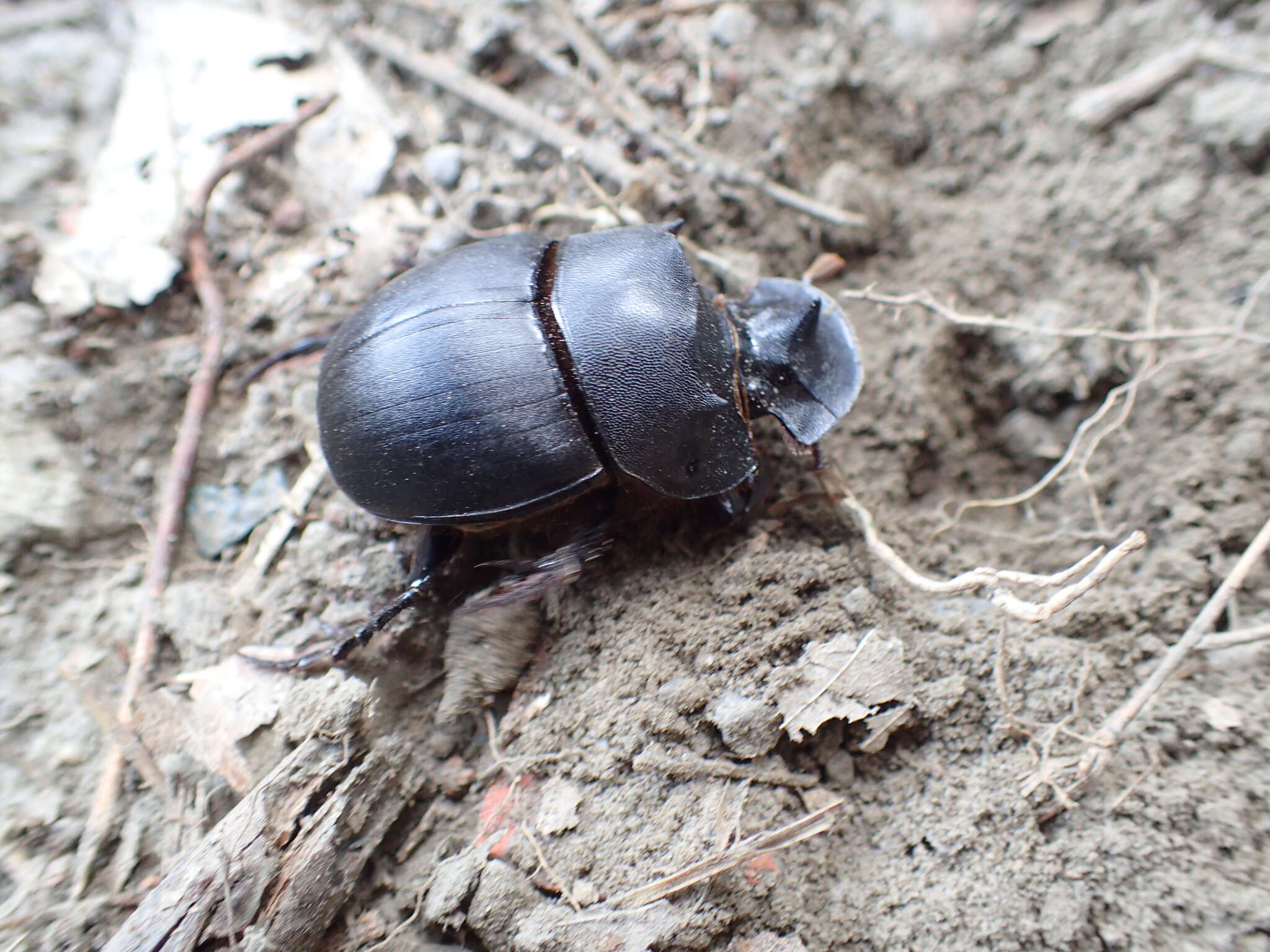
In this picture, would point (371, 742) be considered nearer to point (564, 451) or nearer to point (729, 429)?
point (564, 451)

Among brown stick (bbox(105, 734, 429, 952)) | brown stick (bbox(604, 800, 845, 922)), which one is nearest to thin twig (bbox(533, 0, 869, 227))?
brown stick (bbox(604, 800, 845, 922))

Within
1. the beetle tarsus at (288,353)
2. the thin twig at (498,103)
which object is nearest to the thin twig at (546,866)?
the beetle tarsus at (288,353)

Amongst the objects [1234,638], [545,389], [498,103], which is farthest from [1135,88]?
[545,389]

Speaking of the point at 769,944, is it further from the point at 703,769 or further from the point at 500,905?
the point at 500,905

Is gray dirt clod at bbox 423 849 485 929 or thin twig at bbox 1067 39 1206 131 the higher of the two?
thin twig at bbox 1067 39 1206 131

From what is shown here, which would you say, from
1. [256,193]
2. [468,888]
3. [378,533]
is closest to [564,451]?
[378,533]

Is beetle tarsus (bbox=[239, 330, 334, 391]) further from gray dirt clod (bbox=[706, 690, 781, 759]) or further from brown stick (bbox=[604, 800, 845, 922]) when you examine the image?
brown stick (bbox=[604, 800, 845, 922])

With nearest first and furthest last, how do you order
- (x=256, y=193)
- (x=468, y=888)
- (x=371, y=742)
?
(x=468, y=888) < (x=371, y=742) < (x=256, y=193)
